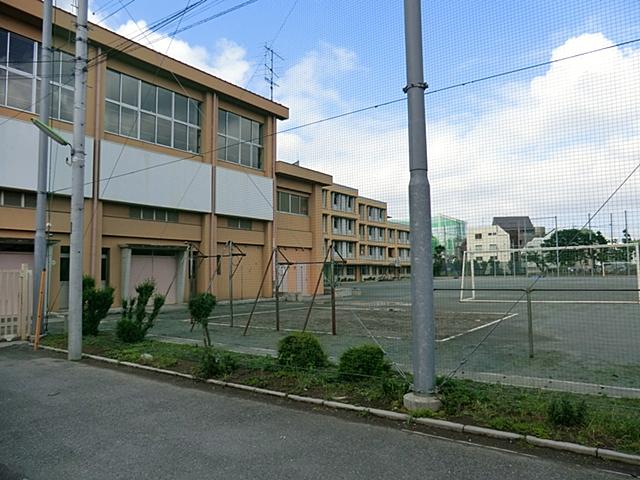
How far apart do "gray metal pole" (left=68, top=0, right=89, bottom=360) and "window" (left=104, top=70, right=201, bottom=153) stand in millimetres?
11454

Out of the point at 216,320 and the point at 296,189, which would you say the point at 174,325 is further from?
the point at 296,189

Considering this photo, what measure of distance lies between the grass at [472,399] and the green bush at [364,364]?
0.08m

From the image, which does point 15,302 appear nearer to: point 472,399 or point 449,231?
point 449,231

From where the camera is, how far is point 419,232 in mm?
6047

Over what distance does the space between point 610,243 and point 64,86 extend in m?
20.7

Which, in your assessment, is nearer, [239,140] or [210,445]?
[210,445]

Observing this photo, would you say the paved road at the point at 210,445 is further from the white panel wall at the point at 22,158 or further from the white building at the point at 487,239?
the white panel wall at the point at 22,158

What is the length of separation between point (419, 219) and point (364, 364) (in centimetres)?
247

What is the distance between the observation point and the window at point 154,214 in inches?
874

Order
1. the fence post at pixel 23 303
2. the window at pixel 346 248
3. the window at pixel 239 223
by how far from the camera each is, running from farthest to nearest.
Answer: the window at pixel 346 248 < the window at pixel 239 223 < the fence post at pixel 23 303

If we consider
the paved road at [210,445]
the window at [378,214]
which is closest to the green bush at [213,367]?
the paved road at [210,445]

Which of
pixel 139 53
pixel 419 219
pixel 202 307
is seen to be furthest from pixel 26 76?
pixel 419 219

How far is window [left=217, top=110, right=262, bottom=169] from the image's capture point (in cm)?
2695

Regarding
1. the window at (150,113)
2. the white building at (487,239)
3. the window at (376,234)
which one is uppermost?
the window at (150,113)
